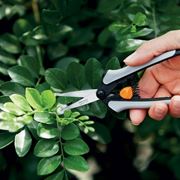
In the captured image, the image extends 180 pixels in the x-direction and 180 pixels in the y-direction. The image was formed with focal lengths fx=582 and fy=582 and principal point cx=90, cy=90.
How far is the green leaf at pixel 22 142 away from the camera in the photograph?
120cm

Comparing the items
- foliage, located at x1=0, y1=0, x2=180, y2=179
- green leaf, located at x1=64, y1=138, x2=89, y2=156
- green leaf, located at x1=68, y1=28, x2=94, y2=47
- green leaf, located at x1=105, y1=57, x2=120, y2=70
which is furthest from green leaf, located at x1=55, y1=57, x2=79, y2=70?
green leaf, located at x1=64, y1=138, x2=89, y2=156

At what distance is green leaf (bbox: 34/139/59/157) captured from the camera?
1192mm

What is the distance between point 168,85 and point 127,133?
606 mm

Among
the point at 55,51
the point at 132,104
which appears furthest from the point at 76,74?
the point at 55,51

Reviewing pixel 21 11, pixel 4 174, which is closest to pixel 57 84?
pixel 21 11

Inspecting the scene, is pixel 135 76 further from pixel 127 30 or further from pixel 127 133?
pixel 127 133

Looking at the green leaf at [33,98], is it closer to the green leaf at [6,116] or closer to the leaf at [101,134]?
the green leaf at [6,116]

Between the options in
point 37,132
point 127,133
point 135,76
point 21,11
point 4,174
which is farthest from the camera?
point 127,133

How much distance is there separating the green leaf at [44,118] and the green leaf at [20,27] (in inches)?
15.4

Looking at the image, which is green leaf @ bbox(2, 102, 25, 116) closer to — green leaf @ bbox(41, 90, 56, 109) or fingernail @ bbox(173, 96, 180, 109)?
green leaf @ bbox(41, 90, 56, 109)

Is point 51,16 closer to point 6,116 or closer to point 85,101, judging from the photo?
point 85,101

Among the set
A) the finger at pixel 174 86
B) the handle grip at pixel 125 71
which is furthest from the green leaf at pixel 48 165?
the finger at pixel 174 86

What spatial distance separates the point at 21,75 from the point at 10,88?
0.06 metres

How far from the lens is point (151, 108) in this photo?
49.5 inches
